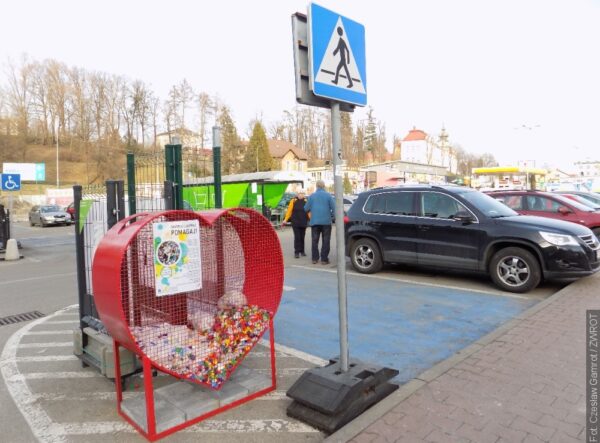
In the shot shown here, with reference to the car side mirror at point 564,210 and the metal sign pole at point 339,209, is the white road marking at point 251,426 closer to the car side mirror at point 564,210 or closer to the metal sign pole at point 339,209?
the metal sign pole at point 339,209

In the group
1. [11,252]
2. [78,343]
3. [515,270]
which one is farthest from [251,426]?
[11,252]

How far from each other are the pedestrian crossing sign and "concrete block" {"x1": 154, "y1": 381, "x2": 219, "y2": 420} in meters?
2.46

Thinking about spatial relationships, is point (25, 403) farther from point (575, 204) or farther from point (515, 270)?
point (575, 204)

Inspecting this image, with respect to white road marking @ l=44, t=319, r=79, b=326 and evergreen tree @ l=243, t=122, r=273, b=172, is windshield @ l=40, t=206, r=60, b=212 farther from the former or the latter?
evergreen tree @ l=243, t=122, r=273, b=172

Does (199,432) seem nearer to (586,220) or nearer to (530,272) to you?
(530,272)

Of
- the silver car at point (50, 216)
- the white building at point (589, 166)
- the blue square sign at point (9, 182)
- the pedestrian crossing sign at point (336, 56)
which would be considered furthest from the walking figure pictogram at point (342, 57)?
the white building at point (589, 166)

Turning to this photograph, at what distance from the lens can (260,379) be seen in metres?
3.86

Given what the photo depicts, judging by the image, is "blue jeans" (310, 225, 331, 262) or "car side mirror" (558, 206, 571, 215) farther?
"car side mirror" (558, 206, 571, 215)

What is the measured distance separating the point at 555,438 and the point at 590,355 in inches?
64.7

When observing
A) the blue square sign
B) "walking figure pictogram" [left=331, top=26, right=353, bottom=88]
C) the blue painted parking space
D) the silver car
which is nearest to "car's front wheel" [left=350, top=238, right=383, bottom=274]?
the blue painted parking space

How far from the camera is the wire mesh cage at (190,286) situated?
312cm

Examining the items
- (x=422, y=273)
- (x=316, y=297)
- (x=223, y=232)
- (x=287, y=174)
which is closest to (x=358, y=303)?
(x=316, y=297)

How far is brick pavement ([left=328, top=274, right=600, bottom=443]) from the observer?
300 cm

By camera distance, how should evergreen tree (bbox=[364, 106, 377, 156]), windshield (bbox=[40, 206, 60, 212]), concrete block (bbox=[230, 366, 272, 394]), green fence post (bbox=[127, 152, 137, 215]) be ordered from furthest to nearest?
evergreen tree (bbox=[364, 106, 377, 156])
windshield (bbox=[40, 206, 60, 212])
green fence post (bbox=[127, 152, 137, 215])
concrete block (bbox=[230, 366, 272, 394])
